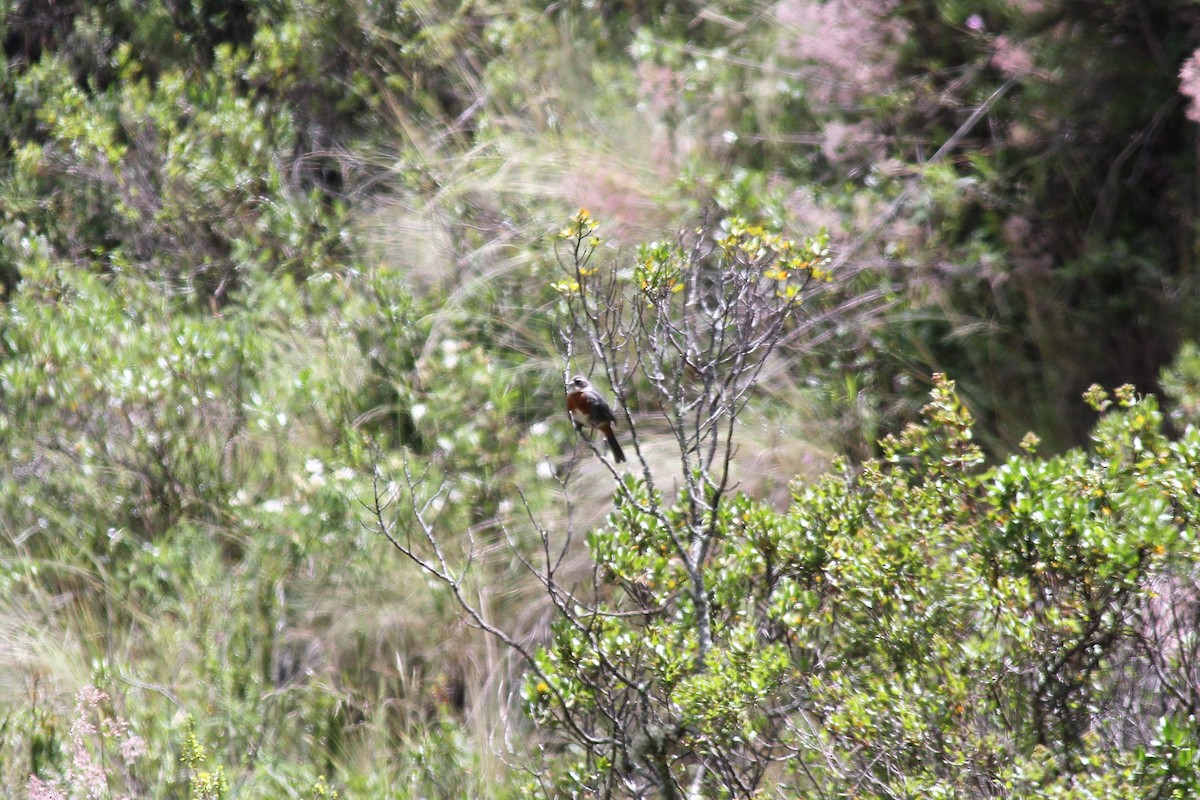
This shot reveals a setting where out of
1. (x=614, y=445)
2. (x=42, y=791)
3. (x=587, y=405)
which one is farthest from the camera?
(x=614, y=445)

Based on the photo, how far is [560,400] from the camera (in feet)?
15.2

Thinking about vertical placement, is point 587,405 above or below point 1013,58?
below

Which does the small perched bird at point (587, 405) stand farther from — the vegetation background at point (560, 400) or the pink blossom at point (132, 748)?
the pink blossom at point (132, 748)

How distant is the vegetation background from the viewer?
2332mm

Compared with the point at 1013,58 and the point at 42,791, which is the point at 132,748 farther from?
the point at 1013,58

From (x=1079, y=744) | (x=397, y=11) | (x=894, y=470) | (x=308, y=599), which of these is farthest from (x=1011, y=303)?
(x=397, y=11)

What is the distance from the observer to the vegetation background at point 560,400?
7.65 ft

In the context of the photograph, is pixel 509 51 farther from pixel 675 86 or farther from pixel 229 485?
pixel 229 485

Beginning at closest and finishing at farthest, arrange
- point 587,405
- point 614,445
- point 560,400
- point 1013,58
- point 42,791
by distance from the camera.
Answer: point 42,791 < point 587,405 < point 614,445 < point 1013,58 < point 560,400

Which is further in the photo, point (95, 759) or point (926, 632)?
point (95, 759)

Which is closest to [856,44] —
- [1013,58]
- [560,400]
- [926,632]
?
[1013,58]

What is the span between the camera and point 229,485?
4531 mm

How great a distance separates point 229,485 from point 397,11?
2.90 meters

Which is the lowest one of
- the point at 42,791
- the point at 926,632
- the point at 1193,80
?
the point at 42,791
